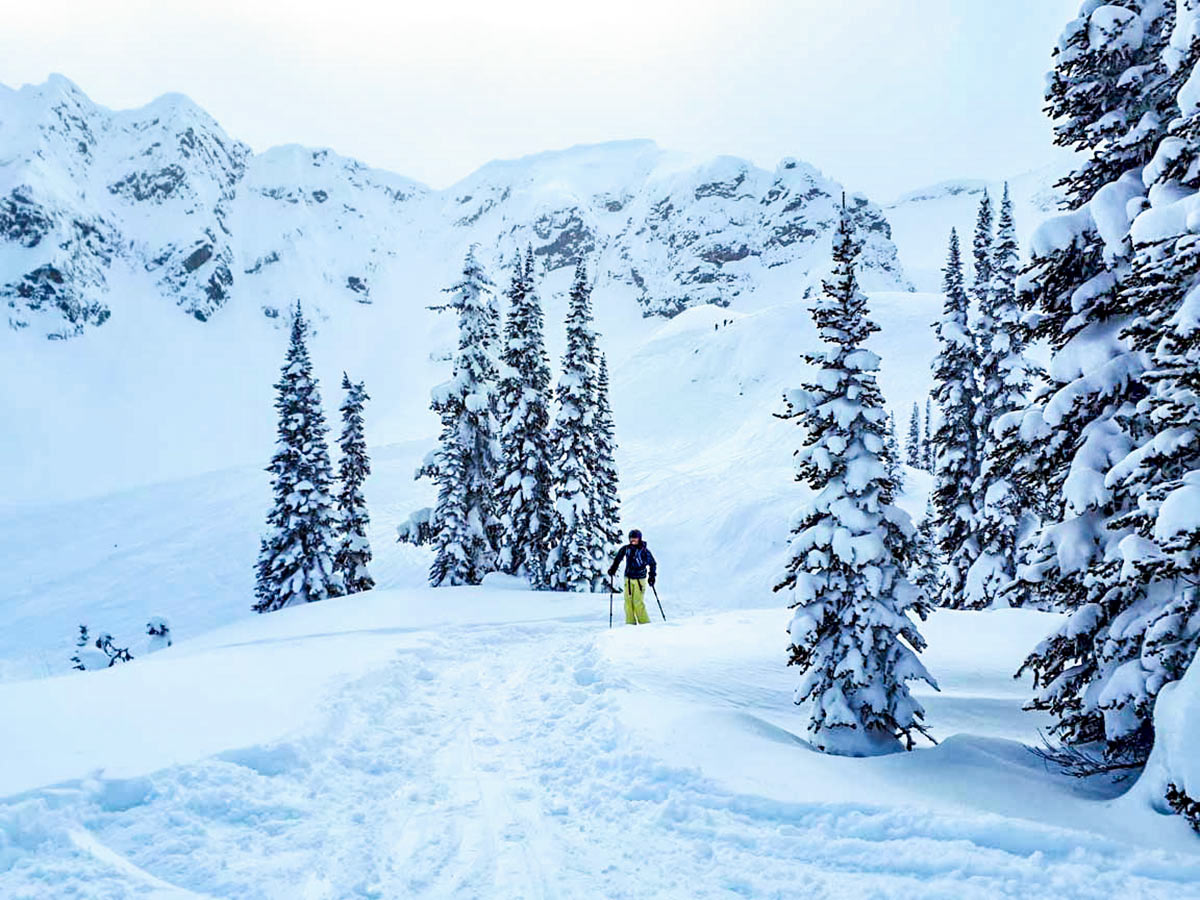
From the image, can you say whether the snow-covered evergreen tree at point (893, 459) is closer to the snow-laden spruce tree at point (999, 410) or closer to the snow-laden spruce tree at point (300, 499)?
the snow-laden spruce tree at point (999, 410)

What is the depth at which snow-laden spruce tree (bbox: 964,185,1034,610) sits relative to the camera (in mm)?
21511

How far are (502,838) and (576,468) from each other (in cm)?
2125

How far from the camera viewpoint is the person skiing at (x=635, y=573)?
647 inches

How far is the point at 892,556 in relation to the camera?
8492mm

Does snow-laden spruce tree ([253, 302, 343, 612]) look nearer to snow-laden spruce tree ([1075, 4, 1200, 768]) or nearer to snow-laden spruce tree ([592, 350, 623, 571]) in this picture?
snow-laden spruce tree ([592, 350, 623, 571])

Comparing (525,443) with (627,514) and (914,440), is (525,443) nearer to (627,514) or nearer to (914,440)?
(627,514)

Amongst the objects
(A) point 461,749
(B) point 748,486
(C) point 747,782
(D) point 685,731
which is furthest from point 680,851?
(B) point 748,486

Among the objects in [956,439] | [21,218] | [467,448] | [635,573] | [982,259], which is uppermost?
[21,218]

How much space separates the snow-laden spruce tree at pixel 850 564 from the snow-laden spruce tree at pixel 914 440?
68.8 metres

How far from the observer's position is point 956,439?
24.2 m

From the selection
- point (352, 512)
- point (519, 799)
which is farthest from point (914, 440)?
point (519, 799)

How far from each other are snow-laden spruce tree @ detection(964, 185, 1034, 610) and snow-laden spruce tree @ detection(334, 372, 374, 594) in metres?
24.5

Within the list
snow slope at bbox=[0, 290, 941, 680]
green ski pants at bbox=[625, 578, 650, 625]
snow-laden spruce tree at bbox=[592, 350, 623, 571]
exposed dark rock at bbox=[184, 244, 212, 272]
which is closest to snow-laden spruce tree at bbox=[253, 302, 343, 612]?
snow-laden spruce tree at bbox=[592, 350, 623, 571]

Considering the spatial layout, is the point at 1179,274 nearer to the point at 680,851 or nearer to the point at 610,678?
the point at 680,851
